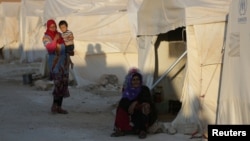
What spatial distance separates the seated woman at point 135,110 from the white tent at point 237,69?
45.2 inches

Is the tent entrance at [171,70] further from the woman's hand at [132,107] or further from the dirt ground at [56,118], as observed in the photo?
the woman's hand at [132,107]

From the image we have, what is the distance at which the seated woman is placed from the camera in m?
6.98

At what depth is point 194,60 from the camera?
7.15 metres

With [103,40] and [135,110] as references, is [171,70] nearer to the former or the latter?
[135,110]

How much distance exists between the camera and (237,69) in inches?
231

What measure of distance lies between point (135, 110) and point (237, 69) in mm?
1654

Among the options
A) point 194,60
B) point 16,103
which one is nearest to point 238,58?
point 194,60

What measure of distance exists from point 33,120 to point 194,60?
2864mm

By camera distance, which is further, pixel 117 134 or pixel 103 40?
pixel 103 40

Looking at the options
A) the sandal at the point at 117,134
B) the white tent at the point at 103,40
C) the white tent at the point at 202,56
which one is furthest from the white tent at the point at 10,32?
the white tent at the point at 202,56

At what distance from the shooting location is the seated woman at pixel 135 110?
22.9 ft

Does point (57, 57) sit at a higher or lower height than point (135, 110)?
higher

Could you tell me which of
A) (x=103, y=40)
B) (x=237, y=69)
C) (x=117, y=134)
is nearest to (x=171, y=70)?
(x=117, y=134)

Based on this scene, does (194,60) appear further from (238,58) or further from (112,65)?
(112,65)
